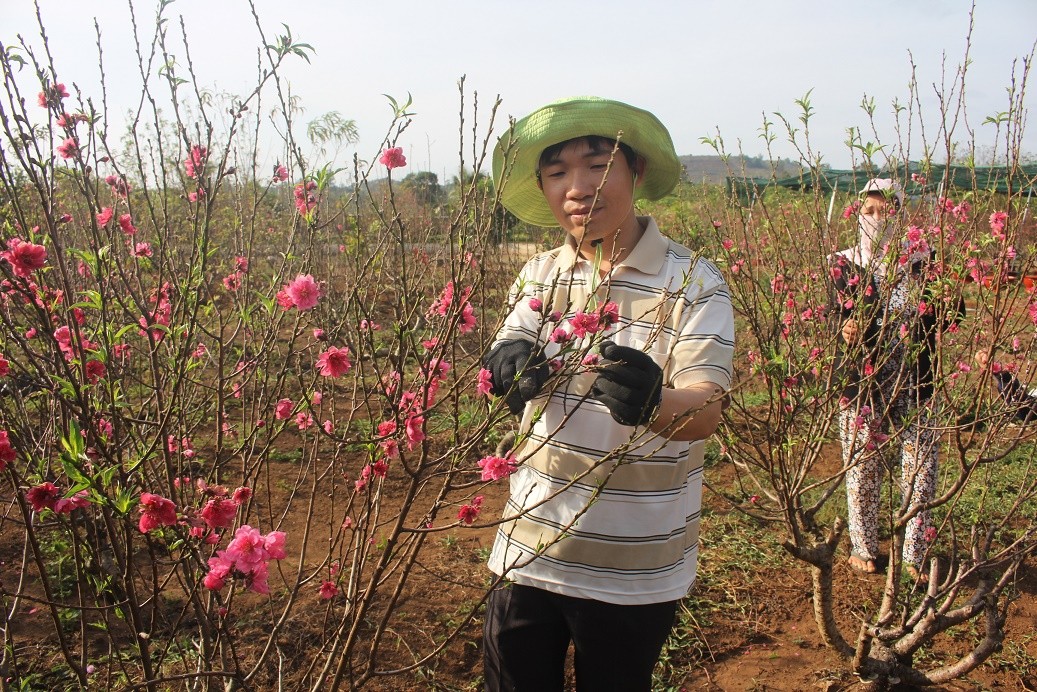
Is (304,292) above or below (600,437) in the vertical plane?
above

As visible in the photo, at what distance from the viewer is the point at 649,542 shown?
152cm

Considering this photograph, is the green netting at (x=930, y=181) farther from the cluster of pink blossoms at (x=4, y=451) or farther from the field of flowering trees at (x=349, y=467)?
the cluster of pink blossoms at (x=4, y=451)

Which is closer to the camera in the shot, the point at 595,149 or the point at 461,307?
the point at 461,307

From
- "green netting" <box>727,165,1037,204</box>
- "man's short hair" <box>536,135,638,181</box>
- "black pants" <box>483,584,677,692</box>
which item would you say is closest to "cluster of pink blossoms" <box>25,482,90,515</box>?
"black pants" <box>483,584,677,692</box>

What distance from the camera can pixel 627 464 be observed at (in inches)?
60.3

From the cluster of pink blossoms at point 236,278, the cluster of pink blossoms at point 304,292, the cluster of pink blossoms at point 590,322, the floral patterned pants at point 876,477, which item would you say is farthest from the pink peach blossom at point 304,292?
the floral patterned pants at point 876,477

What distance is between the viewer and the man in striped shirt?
1.47 meters

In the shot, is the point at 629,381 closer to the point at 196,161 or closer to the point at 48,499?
the point at 48,499

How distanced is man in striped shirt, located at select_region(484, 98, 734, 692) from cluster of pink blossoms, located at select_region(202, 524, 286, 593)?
464 mm

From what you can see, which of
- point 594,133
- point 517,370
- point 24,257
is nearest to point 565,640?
point 517,370

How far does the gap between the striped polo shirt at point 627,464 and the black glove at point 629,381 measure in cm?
13

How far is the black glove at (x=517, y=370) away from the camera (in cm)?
141

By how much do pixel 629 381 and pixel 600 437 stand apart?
30 cm

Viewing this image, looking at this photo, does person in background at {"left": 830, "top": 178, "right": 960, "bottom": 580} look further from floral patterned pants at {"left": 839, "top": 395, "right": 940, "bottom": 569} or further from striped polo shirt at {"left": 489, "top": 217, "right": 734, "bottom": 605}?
striped polo shirt at {"left": 489, "top": 217, "right": 734, "bottom": 605}
